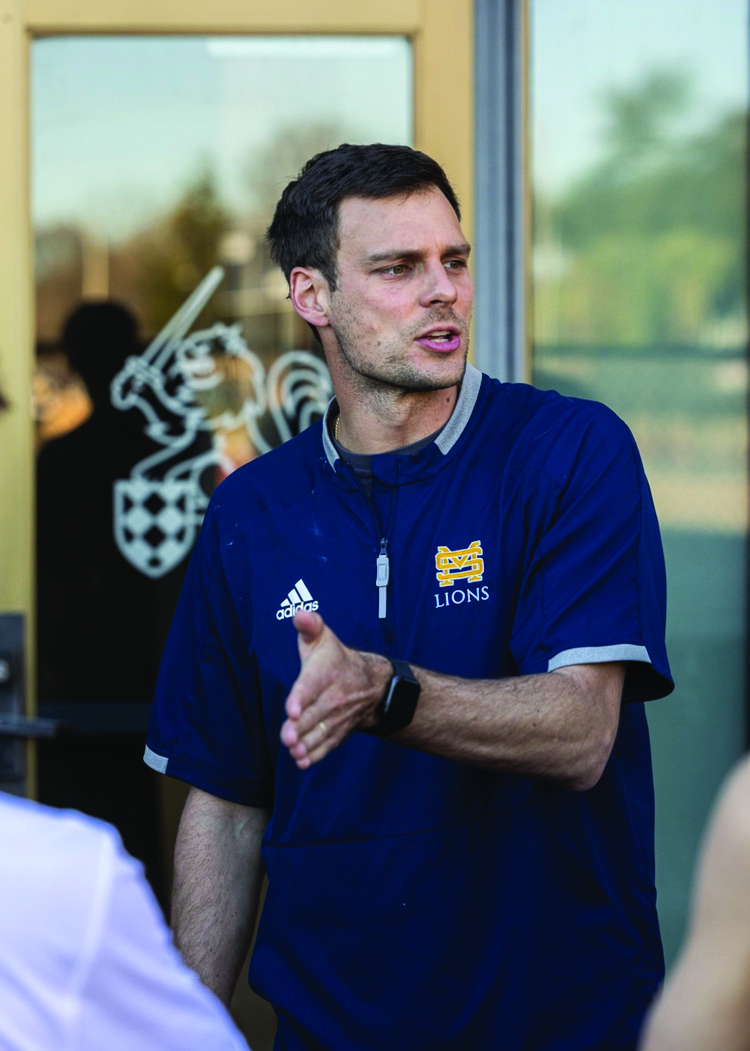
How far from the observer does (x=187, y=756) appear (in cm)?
210

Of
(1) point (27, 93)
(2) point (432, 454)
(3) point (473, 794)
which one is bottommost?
(3) point (473, 794)

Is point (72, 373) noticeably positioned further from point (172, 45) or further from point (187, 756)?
point (187, 756)

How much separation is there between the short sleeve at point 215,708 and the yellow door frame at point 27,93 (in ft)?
3.11

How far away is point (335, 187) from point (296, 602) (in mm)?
737

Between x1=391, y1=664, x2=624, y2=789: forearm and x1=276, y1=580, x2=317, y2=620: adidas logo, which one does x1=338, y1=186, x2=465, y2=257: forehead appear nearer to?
x1=276, y1=580, x2=317, y2=620: adidas logo

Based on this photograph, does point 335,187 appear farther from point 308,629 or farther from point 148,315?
point 308,629

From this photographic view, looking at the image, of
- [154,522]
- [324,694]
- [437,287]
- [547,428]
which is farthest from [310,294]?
[324,694]

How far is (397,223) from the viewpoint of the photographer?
6.98ft

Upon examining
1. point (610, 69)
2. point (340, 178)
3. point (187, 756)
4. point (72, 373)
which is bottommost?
point (187, 756)

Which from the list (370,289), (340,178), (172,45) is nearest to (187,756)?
(370,289)

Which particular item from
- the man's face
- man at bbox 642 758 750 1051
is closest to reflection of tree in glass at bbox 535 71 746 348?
the man's face

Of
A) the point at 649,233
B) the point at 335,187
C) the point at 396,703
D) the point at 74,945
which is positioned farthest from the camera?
the point at 649,233

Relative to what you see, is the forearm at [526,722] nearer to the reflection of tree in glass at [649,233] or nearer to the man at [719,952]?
the man at [719,952]

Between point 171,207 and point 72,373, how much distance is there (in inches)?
17.4
